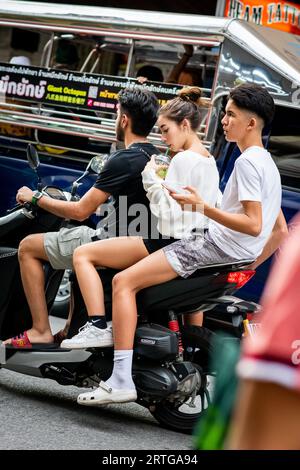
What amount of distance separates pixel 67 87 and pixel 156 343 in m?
4.48

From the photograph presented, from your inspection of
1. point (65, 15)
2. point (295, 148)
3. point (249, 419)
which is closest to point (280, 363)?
point (249, 419)

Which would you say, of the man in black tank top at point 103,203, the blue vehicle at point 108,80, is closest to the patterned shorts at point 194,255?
the man in black tank top at point 103,203

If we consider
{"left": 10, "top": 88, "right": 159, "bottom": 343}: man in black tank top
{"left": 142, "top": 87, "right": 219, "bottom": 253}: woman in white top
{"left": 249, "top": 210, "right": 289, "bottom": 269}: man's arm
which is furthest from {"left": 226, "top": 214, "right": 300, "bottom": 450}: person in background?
{"left": 249, "top": 210, "right": 289, "bottom": 269}: man's arm

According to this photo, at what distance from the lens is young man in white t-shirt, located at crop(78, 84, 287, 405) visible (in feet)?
15.1

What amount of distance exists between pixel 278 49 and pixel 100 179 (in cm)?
314

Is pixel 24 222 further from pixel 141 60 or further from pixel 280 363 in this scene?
pixel 141 60

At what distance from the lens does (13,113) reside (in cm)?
909

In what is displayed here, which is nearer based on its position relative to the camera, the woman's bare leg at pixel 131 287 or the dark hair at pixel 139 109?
the woman's bare leg at pixel 131 287

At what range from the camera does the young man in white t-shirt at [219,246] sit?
4598 mm

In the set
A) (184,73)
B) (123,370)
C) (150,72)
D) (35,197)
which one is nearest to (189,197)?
(123,370)

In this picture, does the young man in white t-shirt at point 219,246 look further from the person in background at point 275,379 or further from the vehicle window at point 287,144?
the person in background at point 275,379

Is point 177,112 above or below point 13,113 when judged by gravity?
above

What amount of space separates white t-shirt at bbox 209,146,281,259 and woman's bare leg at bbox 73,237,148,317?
0.42 meters

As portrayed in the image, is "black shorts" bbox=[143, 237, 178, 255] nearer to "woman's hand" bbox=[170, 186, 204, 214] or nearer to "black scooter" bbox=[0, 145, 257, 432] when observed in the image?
"black scooter" bbox=[0, 145, 257, 432]
